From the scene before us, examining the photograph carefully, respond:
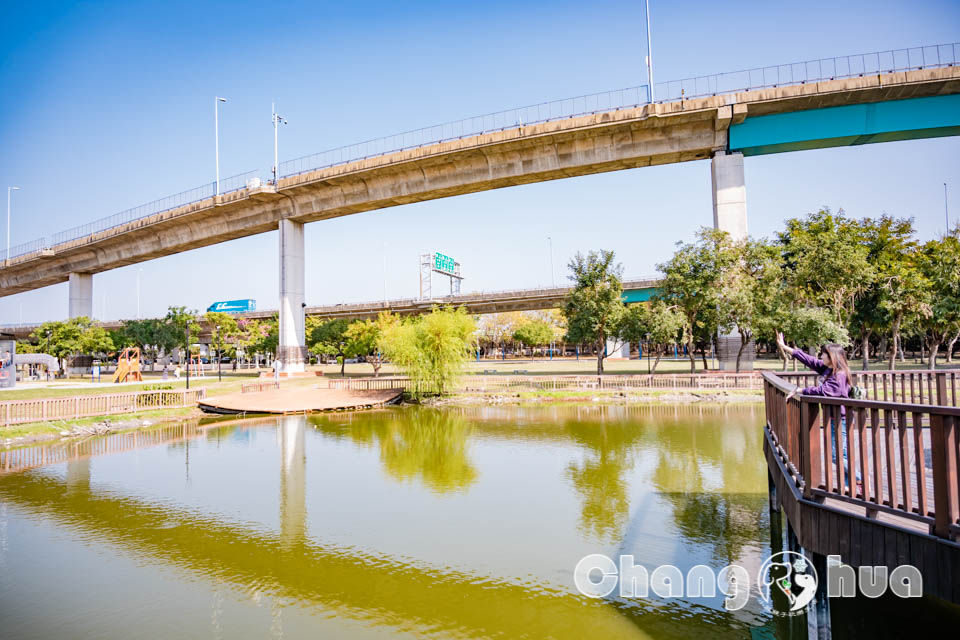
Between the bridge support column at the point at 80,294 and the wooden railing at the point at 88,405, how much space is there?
40.8 metres

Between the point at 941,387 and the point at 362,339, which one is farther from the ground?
the point at 362,339

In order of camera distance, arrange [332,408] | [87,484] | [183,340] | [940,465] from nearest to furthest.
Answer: [940,465] → [87,484] → [332,408] → [183,340]

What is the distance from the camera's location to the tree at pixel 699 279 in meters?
32.9

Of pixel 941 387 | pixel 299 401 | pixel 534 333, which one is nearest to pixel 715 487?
pixel 941 387

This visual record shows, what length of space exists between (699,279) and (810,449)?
29655 millimetres

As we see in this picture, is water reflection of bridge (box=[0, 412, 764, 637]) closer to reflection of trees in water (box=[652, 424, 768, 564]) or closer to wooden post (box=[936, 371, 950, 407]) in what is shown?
reflection of trees in water (box=[652, 424, 768, 564])

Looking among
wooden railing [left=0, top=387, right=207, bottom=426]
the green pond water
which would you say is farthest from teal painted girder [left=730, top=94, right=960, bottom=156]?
wooden railing [left=0, top=387, right=207, bottom=426]

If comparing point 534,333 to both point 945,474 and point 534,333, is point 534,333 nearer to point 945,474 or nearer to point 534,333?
point 534,333

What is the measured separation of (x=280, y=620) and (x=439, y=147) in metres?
34.6

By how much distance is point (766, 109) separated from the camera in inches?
1296

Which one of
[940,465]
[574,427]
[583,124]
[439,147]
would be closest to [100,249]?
[439,147]

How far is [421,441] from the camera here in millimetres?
20266

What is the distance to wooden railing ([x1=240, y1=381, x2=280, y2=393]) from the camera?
34.2 m

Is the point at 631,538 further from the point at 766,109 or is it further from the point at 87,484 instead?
the point at 766,109
